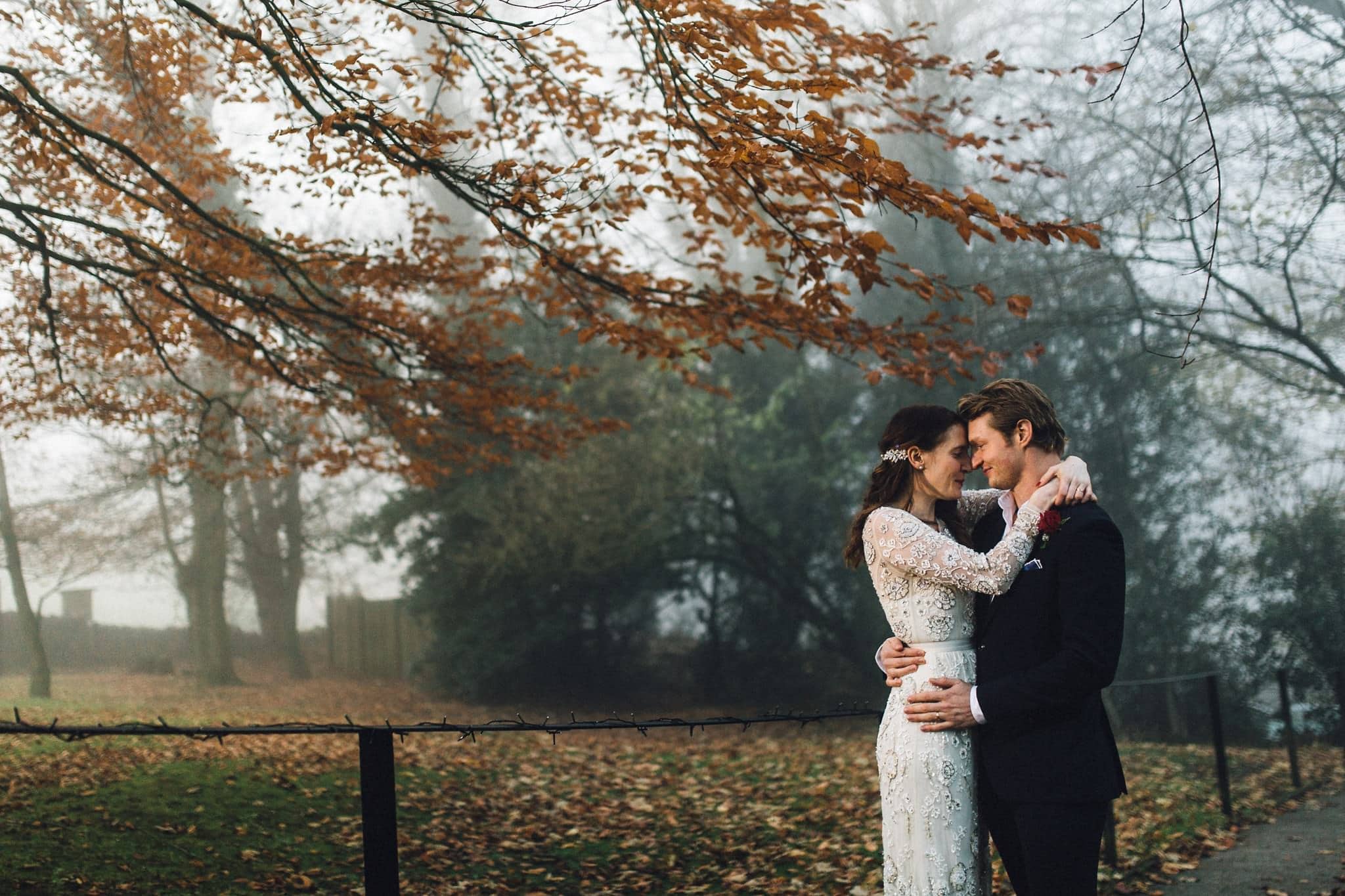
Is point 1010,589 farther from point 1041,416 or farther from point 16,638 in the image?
point 16,638

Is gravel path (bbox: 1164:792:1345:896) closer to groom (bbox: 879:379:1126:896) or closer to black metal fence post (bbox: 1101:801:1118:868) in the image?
black metal fence post (bbox: 1101:801:1118:868)

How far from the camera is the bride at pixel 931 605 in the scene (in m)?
2.92

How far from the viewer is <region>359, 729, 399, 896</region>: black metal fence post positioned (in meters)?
2.90

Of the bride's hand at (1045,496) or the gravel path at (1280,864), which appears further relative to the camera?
the gravel path at (1280,864)

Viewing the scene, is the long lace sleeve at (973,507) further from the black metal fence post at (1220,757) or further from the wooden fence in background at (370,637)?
the wooden fence in background at (370,637)

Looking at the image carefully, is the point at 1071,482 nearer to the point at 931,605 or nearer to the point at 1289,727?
the point at 931,605

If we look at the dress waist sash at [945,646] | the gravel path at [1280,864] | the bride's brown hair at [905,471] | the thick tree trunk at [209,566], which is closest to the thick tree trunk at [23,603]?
the thick tree trunk at [209,566]

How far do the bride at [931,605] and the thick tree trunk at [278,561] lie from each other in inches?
786

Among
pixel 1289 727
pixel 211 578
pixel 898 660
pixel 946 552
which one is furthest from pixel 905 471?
pixel 211 578

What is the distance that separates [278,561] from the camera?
22.6 meters

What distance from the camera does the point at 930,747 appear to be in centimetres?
301

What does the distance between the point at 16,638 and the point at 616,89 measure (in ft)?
51.3

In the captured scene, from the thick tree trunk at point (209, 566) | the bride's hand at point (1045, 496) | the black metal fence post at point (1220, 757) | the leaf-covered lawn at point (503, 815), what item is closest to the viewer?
the bride's hand at point (1045, 496)

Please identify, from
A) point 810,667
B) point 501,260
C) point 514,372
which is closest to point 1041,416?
point 514,372
